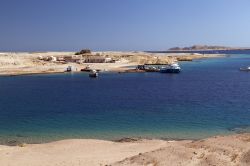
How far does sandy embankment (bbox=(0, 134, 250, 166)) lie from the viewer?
1695 centimetres

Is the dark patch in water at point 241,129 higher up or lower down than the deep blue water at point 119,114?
higher up

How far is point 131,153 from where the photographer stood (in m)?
21.0

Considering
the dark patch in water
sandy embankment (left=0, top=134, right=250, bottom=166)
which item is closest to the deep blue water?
the dark patch in water

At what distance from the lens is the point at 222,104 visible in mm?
42375

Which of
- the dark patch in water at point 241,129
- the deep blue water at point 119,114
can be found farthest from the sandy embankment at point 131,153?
the dark patch in water at point 241,129

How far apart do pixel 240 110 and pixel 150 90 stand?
22001mm

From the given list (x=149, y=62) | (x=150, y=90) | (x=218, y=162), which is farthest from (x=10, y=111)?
(x=149, y=62)

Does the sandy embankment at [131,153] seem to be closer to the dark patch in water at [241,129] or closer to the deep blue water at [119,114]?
the deep blue water at [119,114]

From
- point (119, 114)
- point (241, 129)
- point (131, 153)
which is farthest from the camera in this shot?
point (119, 114)

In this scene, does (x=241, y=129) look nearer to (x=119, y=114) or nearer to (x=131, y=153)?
(x=119, y=114)

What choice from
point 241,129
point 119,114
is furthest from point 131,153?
point 119,114

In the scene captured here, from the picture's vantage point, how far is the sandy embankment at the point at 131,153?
1695cm

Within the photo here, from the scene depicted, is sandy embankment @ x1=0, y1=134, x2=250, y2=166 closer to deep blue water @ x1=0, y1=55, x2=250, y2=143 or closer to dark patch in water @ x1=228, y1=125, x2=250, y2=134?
deep blue water @ x1=0, y1=55, x2=250, y2=143

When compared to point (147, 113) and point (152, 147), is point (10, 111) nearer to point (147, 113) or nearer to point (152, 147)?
point (147, 113)
